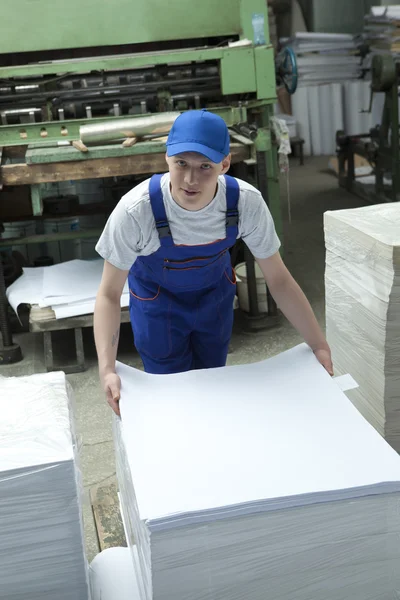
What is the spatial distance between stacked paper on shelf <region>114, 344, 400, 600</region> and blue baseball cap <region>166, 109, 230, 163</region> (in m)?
0.65

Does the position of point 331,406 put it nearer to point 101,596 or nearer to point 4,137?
point 101,596

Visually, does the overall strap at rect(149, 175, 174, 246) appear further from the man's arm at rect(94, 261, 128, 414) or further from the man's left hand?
the man's left hand

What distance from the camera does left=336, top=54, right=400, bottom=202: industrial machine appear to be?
6180 millimetres

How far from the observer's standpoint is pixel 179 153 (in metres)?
1.85

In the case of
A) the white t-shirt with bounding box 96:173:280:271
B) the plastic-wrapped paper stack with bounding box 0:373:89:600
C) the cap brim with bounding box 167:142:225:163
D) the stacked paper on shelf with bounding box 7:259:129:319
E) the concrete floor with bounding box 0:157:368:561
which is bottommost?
the concrete floor with bounding box 0:157:368:561

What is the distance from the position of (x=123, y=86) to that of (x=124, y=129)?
48cm

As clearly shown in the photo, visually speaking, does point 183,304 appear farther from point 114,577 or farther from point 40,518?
point 40,518

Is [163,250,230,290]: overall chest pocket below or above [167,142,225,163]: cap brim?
below

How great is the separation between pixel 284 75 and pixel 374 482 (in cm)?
404

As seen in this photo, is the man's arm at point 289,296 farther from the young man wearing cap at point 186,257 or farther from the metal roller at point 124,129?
the metal roller at point 124,129

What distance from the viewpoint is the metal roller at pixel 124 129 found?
3.75 meters

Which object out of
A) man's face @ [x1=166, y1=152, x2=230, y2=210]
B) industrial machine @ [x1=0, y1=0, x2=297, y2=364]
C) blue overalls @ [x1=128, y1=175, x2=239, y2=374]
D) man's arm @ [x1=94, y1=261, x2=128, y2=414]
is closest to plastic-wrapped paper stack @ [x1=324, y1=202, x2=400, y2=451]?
blue overalls @ [x1=128, y1=175, x2=239, y2=374]

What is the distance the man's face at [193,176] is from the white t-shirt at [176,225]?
0.32ft

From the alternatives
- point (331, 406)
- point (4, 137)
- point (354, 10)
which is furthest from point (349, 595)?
point (354, 10)
